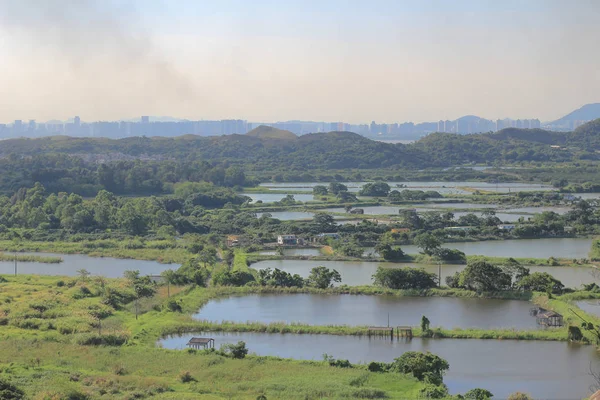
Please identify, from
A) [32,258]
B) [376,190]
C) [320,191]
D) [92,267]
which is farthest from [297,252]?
[320,191]

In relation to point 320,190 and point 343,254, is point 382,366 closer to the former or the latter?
point 343,254

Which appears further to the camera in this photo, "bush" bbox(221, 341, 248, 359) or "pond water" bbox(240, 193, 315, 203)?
"pond water" bbox(240, 193, 315, 203)

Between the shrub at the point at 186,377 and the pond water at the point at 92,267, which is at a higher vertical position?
the pond water at the point at 92,267

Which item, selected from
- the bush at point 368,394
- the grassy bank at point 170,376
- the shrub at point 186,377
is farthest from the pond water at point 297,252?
the bush at point 368,394

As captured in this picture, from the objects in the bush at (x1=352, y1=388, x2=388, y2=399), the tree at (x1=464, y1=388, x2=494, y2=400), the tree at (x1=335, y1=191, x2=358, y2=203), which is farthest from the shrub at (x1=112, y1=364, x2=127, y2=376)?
the tree at (x1=335, y1=191, x2=358, y2=203)

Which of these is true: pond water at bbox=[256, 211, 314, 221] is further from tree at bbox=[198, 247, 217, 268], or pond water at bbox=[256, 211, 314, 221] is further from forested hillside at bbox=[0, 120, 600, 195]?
forested hillside at bbox=[0, 120, 600, 195]

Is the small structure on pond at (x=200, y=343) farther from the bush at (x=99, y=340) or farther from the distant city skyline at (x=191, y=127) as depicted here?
the distant city skyline at (x=191, y=127)
